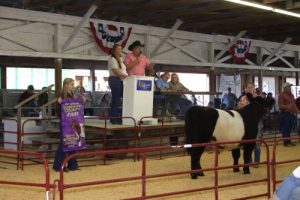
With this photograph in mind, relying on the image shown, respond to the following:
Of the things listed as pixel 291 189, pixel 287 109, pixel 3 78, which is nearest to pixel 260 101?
pixel 287 109

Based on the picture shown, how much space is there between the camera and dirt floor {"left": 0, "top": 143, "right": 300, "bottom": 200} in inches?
278

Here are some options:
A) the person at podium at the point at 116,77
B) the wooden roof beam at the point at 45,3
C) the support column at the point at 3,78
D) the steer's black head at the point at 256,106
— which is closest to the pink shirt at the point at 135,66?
the person at podium at the point at 116,77

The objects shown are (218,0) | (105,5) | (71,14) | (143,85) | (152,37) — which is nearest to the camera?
(143,85)

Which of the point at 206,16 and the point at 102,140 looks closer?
the point at 102,140

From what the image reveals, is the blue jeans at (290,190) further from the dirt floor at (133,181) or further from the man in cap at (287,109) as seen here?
the man in cap at (287,109)

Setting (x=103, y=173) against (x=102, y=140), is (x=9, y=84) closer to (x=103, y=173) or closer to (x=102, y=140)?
(x=102, y=140)

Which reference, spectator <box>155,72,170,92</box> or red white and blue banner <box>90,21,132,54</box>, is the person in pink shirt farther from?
red white and blue banner <box>90,21,132,54</box>

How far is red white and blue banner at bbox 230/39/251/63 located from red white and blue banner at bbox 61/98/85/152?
10.2 meters

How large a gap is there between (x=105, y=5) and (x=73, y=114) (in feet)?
15.9

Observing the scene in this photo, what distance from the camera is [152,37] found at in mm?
15062

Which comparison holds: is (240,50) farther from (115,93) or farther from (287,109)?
(115,93)

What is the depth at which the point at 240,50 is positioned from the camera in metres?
18.0

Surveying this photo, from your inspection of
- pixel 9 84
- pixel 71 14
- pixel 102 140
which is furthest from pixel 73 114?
pixel 9 84

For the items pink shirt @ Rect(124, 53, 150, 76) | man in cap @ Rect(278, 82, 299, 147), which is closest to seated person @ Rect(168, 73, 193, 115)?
pink shirt @ Rect(124, 53, 150, 76)
